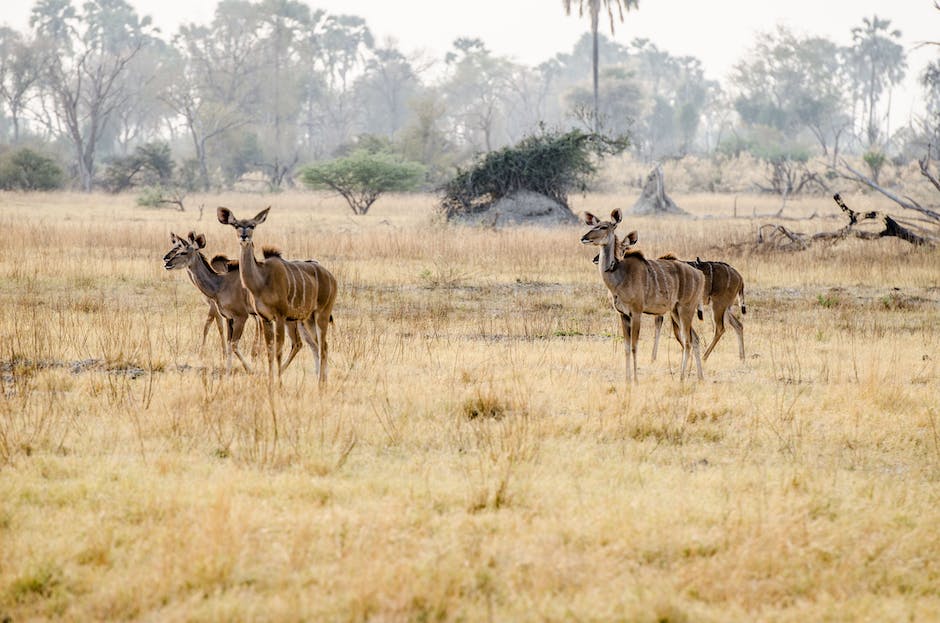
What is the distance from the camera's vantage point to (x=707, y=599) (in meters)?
4.78

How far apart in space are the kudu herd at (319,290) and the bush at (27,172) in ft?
120

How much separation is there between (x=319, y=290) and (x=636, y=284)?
2726 mm

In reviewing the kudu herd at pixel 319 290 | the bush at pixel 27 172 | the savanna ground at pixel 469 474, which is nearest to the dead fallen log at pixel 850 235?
the savanna ground at pixel 469 474

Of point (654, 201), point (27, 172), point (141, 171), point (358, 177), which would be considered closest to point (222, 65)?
point (141, 171)

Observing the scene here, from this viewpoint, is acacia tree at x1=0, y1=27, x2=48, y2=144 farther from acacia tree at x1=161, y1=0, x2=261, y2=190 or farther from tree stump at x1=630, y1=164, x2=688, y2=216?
tree stump at x1=630, y1=164, x2=688, y2=216

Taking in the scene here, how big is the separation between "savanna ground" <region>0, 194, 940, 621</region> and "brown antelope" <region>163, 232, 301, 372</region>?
39 cm

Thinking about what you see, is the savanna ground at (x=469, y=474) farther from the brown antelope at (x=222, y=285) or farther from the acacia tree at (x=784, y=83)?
the acacia tree at (x=784, y=83)

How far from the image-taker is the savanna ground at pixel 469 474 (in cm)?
475

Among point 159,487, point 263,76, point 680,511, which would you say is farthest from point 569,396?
point 263,76

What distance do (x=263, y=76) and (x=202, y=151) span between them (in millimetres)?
22300

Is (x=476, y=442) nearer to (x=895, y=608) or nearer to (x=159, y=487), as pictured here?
(x=159, y=487)

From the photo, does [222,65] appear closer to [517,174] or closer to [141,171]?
A: [141,171]

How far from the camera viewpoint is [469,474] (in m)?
6.22

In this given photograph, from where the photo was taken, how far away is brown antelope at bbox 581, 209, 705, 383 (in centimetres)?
952
